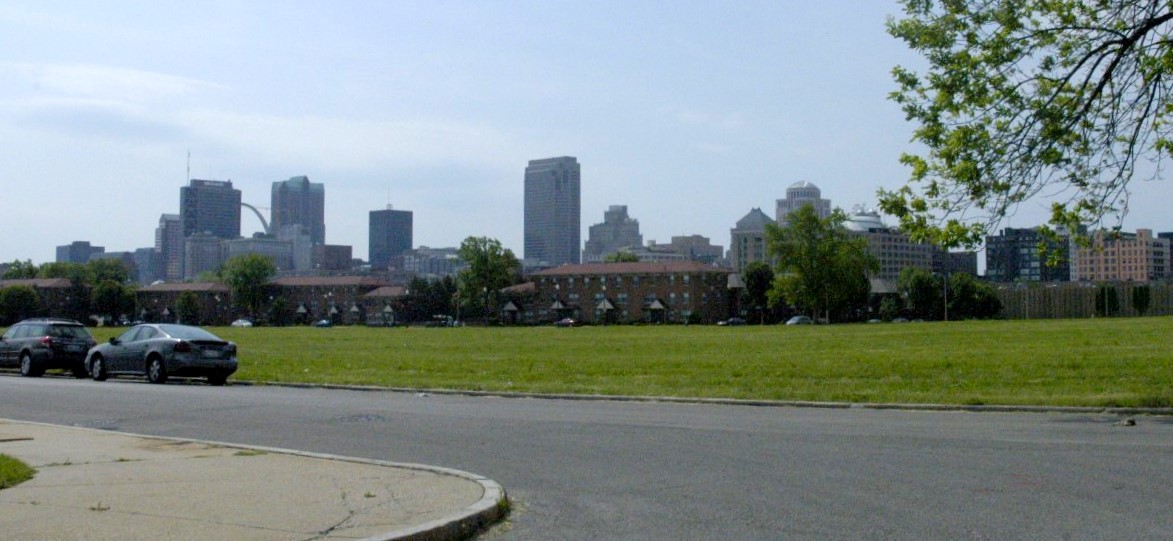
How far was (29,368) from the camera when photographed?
99.9 feet

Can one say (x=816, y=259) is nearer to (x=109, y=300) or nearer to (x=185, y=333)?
(x=185, y=333)

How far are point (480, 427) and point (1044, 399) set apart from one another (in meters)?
9.87

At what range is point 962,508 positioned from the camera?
359 inches

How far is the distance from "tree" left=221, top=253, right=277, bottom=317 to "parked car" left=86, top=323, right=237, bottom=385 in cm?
16431

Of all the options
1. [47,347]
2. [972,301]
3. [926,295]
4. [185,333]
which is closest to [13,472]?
[185,333]

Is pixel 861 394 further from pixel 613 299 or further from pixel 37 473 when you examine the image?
pixel 613 299

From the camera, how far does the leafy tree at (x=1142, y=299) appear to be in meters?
129

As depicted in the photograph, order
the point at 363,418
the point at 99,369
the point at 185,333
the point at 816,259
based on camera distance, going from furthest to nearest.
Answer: the point at 816,259 → the point at 99,369 → the point at 185,333 → the point at 363,418

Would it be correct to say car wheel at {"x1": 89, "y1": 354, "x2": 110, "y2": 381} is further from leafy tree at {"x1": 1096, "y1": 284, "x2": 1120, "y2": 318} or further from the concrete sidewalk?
leafy tree at {"x1": 1096, "y1": 284, "x2": 1120, "y2": 318}

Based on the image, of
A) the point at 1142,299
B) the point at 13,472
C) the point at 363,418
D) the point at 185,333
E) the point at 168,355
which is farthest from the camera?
the point at 1142,299

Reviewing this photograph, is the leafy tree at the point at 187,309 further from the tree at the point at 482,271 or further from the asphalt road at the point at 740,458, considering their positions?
the asphalt road at the point at 740,458

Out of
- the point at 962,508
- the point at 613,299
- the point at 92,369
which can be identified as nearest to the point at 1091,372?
the point at 962,508

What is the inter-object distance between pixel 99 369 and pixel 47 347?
2.83m

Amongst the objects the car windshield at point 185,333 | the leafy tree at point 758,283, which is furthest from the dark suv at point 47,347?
the leafy tree at point 758,283
